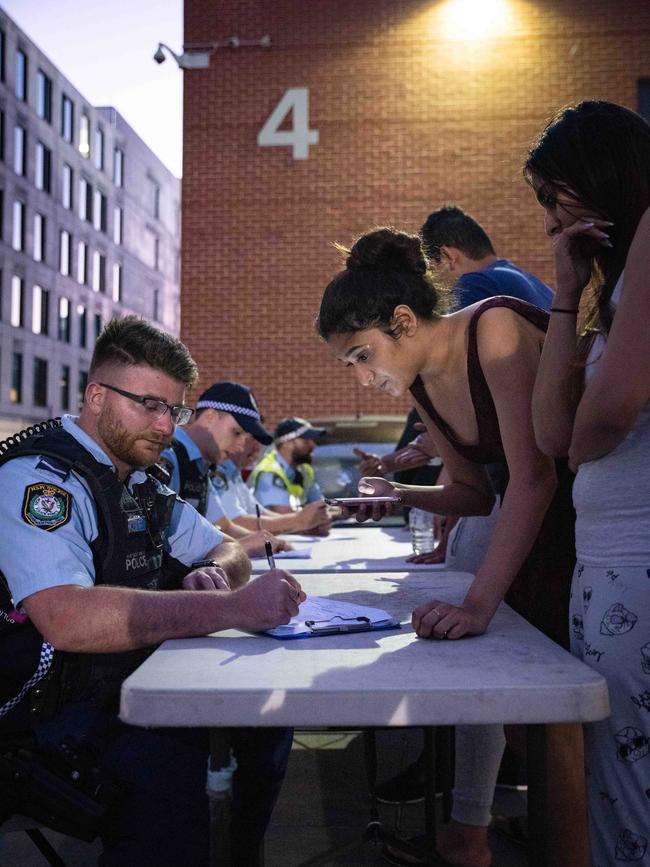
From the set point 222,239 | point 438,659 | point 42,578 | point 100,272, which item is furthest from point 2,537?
point 100,272

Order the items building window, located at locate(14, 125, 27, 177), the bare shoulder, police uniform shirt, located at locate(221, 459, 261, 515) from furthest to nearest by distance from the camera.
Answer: building window, located at locate(14, 125, 27, 177) → police uniform shirt, located at locate(221, 459, 261, 515) → the bare shoulder

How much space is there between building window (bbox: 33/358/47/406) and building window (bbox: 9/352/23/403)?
1682 mm

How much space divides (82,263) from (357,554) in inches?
1780

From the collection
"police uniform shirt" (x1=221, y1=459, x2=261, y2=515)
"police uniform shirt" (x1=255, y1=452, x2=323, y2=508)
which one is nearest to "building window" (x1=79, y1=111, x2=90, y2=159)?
"police uniform shirt" (x1=255, y1=452, x2=323, y2=508)

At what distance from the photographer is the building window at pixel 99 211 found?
47250 mm

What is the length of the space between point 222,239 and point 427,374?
354 inches

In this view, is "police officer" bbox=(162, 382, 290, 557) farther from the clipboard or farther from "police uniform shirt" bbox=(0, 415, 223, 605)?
the clipboard

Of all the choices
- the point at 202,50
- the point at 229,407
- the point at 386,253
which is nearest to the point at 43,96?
the point at 202,50

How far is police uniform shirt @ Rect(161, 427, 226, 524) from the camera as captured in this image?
3.89m

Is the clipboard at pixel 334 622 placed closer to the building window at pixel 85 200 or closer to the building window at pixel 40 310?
the building window at pixel 40 310

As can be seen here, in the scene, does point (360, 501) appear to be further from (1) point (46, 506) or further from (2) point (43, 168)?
(2) point (43, 168)

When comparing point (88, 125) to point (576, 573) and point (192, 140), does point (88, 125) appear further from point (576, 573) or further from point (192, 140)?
point (576, 573)

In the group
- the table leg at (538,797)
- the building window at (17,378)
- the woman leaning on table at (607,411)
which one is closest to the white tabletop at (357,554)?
the woman leaning on table at (607,411)

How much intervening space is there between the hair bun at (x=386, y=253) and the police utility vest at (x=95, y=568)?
0.82 m
